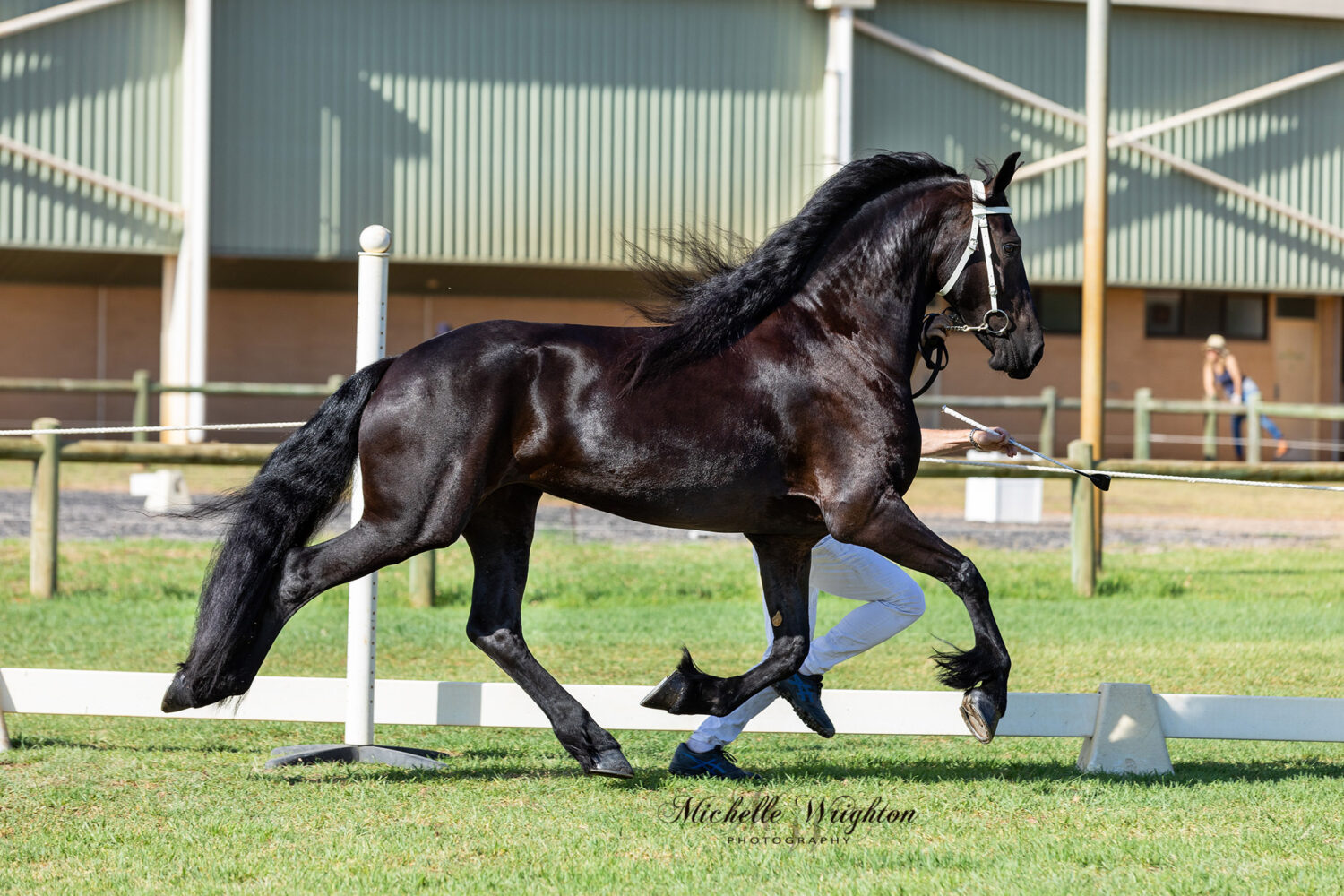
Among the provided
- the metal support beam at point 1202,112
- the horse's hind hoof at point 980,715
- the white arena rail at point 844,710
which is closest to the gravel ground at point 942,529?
the white arena rail at point 844,710

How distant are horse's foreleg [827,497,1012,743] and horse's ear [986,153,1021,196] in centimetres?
108

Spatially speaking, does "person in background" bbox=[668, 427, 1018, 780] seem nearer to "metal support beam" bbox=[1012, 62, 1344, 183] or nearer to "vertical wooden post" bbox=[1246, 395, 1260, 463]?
"vertical wooden post" bbox=[1246, 395, 1260, 463]

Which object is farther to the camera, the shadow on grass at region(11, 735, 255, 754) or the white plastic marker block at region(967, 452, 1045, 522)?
the white plastic marker block at region(967, 452, 1045, 522)

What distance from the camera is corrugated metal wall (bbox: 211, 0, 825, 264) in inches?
725

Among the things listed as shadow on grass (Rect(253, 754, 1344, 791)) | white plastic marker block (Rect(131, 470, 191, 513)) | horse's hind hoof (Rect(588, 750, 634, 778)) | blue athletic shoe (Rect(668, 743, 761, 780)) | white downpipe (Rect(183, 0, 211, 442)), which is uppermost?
white downpipe (Rect(183, 0, 211, 442))

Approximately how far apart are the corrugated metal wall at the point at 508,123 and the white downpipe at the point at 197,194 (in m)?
0.42

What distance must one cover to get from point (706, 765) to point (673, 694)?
1.27 feet

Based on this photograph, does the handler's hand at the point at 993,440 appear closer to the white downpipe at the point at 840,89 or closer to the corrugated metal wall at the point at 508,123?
the corrugated metal wall at the point at 508,123

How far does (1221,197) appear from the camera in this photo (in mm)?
20594

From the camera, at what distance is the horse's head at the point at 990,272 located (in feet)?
15.5

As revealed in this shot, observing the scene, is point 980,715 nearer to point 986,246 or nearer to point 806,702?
point 806,702

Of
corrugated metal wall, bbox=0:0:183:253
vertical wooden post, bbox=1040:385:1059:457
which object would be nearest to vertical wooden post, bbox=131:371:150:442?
corrugated metal wall, bbox=0:0:183:253

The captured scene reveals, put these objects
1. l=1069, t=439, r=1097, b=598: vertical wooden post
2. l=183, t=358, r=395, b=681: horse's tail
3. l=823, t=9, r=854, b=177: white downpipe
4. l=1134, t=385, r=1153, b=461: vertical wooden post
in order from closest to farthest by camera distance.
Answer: l=183, t=358, r=395, b=681: horse's tail < l=1069, t=439, r=1097, b=598: vertical wooden post < l=1134, t=385, r=1153, b=461: vertical wooden post < l=823, t=9, r=854, b=177: white downpipe

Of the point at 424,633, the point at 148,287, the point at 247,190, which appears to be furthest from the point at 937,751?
the point at 148,287
